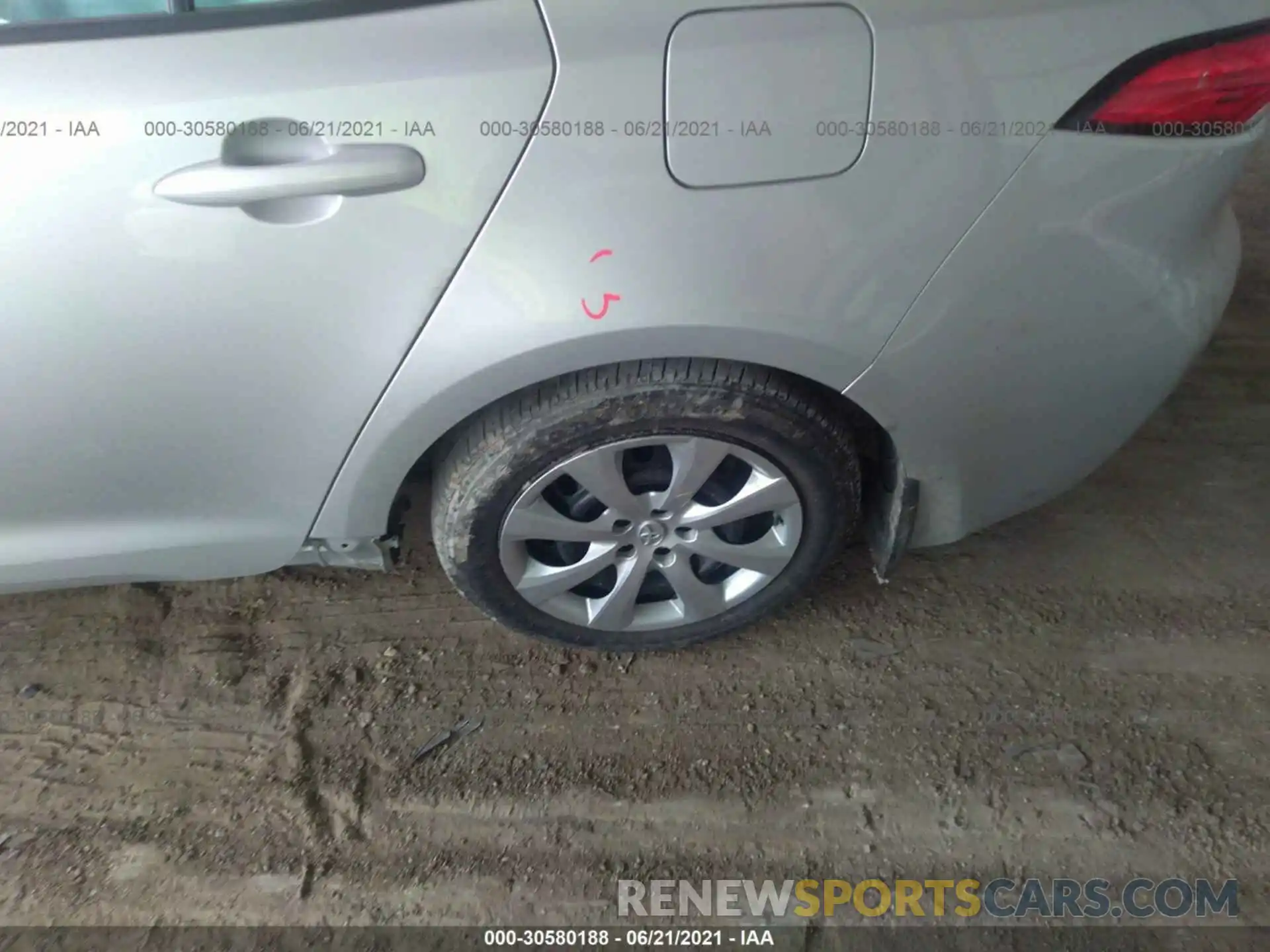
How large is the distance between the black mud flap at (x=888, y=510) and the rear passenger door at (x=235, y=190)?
919 millimetres

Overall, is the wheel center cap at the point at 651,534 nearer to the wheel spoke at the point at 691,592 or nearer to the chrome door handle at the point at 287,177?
the wheel spoke at the point at 691,592

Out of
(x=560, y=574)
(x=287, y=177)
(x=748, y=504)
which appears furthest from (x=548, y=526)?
(x=287, y=177)

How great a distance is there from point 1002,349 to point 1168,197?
1.10ft

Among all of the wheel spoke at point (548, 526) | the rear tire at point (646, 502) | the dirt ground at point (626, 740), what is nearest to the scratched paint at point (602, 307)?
the rear tire at point (646, 502)

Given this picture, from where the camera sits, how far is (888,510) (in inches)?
73.2

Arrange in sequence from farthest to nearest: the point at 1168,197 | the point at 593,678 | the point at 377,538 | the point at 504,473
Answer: the point at 593,678 < the point at 377,538 < the point at 504,473 < the point at 1168,197

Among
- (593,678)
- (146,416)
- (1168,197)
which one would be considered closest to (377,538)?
(146,416)

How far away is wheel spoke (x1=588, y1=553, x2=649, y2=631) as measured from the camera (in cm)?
183

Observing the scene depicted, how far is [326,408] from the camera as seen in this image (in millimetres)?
1500

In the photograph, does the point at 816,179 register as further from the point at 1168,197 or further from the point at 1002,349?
the point at 1168,197

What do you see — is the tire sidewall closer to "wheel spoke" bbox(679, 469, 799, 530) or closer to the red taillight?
"wheel spoke" bbox(679, 469, 799, 530)

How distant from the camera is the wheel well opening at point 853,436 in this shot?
1.62 m

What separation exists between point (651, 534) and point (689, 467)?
179 mm

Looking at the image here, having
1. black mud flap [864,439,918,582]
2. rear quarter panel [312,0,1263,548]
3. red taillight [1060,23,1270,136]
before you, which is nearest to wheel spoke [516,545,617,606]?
rear quarter panel [312,0,1263,548]
